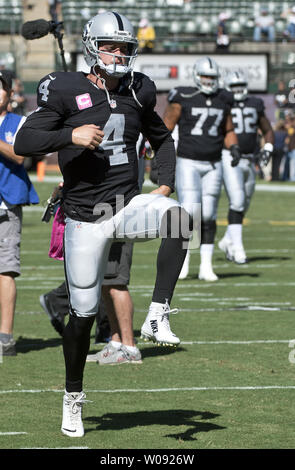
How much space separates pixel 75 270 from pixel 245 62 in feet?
80.1

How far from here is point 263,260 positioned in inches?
495

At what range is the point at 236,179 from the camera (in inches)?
473

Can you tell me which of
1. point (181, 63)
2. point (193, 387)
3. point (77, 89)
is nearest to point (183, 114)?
point (193, 387)

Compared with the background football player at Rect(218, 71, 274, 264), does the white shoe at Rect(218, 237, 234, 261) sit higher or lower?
lower

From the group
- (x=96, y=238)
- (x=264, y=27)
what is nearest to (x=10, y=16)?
(x=264, y=27)

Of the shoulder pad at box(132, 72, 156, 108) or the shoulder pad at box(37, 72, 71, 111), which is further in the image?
the shoulder pad at box(132, 72, 156, 108)

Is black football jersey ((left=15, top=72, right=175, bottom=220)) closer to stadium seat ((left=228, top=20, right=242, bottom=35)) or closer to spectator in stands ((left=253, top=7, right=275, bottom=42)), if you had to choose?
spectator in stands ((left=253, top=7, right=275, bottom=42))

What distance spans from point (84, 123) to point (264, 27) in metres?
25.9

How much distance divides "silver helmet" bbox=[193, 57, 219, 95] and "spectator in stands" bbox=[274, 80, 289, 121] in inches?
712

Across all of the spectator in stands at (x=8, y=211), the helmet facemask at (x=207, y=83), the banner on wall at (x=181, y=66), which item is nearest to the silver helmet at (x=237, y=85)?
the helmet facemask at (x=207, y=83)

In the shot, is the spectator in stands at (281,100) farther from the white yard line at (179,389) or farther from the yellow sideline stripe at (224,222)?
the white yard line at (179,389)

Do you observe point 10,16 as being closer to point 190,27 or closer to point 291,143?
point 190,27

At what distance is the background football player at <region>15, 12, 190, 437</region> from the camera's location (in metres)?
4.96

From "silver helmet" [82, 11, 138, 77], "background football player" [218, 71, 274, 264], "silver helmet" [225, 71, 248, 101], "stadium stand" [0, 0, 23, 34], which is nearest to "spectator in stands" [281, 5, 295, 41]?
"stadium stand" [0, 0, 23, 34]
